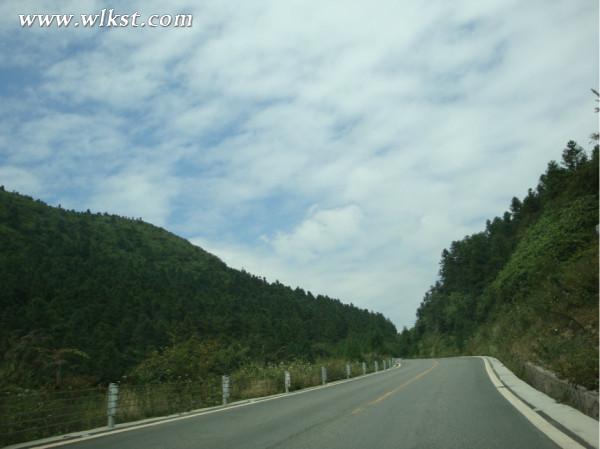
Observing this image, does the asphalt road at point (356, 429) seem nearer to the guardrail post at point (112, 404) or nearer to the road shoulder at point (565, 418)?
the road shoulder at point (565, 418)

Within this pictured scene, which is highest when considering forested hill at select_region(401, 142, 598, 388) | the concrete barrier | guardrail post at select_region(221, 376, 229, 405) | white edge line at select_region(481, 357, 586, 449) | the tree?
the tree

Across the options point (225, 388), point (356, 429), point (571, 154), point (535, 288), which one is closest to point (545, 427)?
point (356, 429)

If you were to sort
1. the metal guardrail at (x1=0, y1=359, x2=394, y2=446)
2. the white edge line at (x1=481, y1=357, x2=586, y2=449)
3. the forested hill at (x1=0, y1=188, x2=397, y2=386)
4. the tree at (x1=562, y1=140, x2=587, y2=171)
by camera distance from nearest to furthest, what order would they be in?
the white edge line at (x1=481, y1=357, x2=586, y2=449) < the metal guardrail at (x1=0, y1=359, x2=394, y2=446) < the forested hill at (x1=0, y1=188, x2=397, y2=386) < the tree at (x1=562, y1=140, x2=587, y2=171)

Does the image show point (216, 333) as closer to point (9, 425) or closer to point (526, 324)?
point (526, 324)

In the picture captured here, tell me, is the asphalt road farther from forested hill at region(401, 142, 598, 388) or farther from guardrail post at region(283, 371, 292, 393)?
guardrail post at region(283, 371, 292, 393)

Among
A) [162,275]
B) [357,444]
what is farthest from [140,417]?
[162,275]

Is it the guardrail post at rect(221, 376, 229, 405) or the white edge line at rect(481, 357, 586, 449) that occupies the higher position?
the guardrail post at rect(221, 376, 229, 405)

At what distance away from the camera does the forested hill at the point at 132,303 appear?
48656mm

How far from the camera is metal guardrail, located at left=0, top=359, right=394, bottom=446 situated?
1006cm

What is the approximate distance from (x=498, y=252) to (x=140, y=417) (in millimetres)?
97409

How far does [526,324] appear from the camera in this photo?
32.8 meters

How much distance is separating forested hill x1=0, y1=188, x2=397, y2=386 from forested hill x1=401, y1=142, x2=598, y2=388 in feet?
38.7

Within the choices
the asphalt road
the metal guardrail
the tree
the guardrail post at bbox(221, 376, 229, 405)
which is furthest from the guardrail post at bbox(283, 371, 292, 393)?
the tree

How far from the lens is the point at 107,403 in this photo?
12133 millimetres
